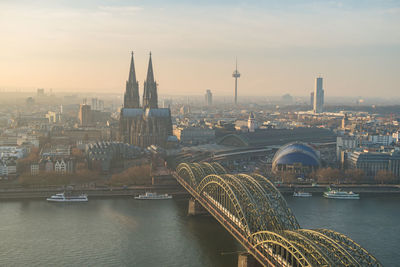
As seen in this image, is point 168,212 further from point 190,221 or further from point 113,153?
point 113,153

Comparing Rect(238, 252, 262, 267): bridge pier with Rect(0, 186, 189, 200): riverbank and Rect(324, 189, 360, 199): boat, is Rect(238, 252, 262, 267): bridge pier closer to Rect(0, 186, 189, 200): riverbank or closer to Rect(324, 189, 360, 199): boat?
Rect(0, 186, 189, 200): riverbank

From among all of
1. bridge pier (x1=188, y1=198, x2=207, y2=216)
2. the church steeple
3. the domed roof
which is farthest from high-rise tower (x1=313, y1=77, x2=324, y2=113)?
bridge pier (x1=188, y1=198, x2=207, y2=216)

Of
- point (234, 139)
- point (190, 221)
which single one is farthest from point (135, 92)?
point (190, 221)

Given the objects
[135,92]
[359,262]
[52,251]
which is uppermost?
[135,92]

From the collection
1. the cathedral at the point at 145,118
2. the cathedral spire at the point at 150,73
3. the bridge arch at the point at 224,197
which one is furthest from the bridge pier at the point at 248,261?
the cathedral spire at the point at 150,73

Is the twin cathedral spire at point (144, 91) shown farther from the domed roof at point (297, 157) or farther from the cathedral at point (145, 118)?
the domed roof at point (297, 157)

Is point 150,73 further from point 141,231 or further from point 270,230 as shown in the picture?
point 270,230
